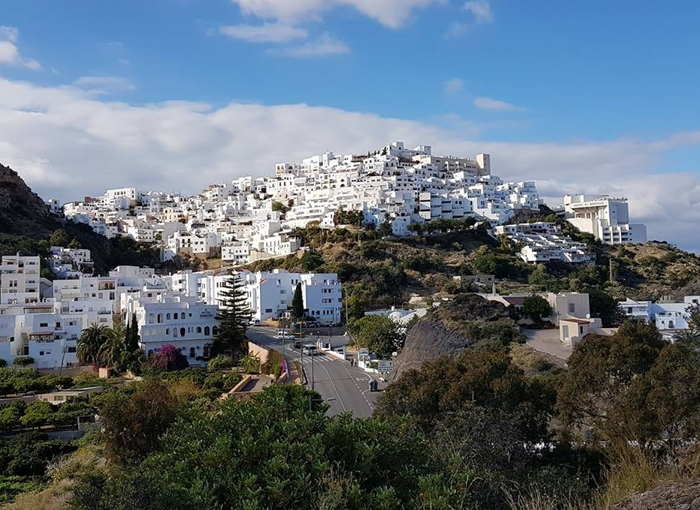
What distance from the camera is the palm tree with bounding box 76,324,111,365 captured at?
3353 cm

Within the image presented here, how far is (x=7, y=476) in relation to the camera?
18484 millimetres

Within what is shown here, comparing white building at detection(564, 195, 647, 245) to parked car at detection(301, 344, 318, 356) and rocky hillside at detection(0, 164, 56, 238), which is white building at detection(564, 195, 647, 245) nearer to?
parked car at detection(301, 344, 318, 356)

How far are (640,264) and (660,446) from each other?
6132 cm

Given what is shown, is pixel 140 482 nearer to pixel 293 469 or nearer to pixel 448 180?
pixel 293 469

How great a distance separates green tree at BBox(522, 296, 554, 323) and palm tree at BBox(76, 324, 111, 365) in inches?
818

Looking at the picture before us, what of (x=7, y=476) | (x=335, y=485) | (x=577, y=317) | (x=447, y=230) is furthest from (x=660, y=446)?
(x=447, y=230)

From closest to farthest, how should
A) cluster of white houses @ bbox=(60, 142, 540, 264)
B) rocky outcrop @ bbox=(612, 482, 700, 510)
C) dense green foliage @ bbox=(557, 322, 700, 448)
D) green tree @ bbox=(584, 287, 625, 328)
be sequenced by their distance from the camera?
rocky outcrop @ bbox=(612, 482, 700, 510) < dense green foliage @ bbox=(557, 322, 700, 448) < green tree @ bbox=(584, 287, 625, 328) < cluster of white houses @ bbox=(60, 142, 540, 264)

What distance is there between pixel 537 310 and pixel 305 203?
50.0 meters

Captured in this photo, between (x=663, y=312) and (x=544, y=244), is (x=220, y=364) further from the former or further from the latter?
(x=544, y=244)

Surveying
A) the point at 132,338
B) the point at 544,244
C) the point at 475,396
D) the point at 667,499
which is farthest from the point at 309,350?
the point at 544,244

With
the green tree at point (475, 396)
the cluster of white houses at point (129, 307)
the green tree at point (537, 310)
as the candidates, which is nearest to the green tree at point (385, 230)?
the cluster of white houses at point (129, 307)

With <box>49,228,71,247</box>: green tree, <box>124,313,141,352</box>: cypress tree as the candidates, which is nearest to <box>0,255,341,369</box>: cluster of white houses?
<box>124,313,141,352</box>: cypress tree

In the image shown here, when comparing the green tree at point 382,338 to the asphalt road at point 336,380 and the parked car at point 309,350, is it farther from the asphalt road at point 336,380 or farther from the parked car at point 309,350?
the parked car at point 309,350

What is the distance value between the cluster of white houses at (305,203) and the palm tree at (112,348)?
32304 mm
